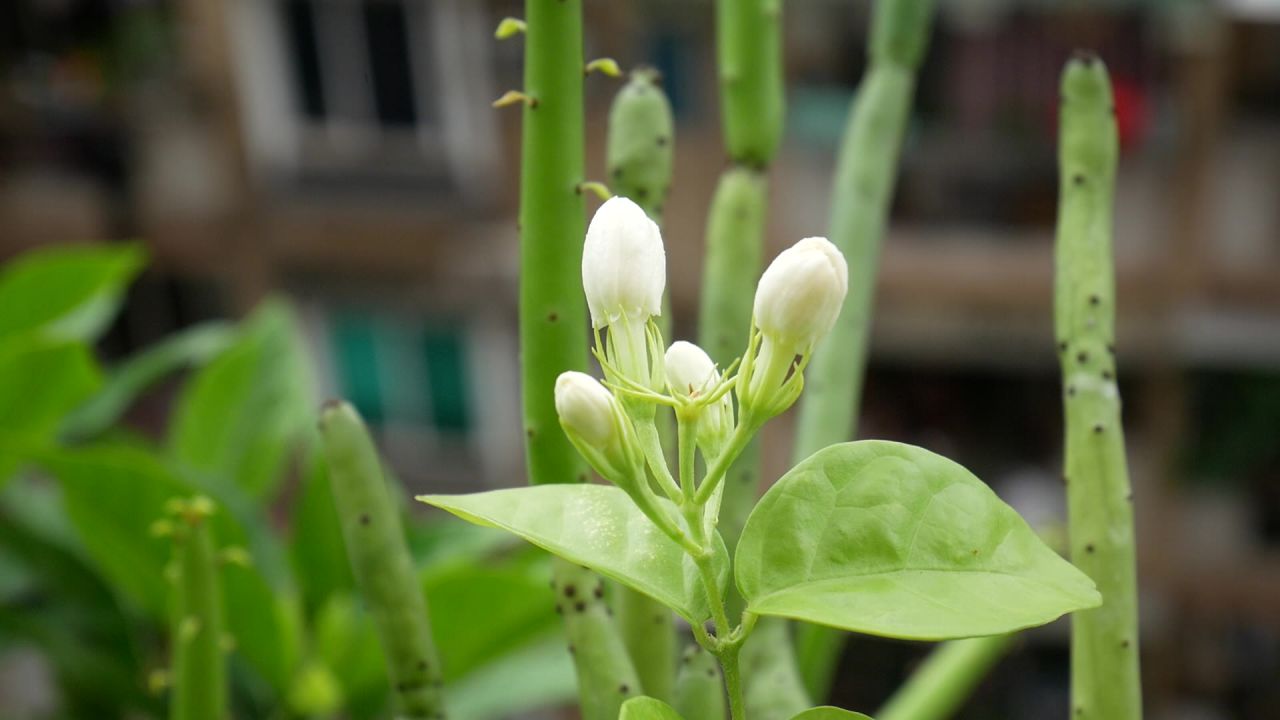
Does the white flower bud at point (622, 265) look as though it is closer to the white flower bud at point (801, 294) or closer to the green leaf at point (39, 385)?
the white flower bud at point (801, 294)

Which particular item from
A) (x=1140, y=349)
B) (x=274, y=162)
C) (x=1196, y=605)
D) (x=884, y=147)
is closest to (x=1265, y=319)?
(x=1140, y=349)

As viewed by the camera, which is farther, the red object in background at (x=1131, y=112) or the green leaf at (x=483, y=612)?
the red object in background at (x=1131, y=112)

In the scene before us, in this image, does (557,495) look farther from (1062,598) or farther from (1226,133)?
(1226,133)

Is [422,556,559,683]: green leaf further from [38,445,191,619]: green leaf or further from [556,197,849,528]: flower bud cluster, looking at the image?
[556,197,849,528]: flower bud cluster

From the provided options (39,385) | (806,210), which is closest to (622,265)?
(39,385)

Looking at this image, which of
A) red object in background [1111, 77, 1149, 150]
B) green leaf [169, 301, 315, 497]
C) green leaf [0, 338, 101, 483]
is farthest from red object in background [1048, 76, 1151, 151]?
green leaf [0, 338, 101, 483]

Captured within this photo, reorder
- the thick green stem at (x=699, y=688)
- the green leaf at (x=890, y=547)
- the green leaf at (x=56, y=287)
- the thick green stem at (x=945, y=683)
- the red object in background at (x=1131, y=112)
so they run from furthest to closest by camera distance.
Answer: the red object in background at (x=1131, y=112), the green leaf at (x=56, y=287), the thick green stem at (x=945, y=683), the thick green stem at (x=699, y=688), the green leaf at (x=890, y=547)

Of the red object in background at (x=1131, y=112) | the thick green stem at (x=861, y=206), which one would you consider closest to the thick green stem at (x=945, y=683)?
the thick green stem at (x=861, y=206)

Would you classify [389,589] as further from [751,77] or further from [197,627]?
[751,77]
